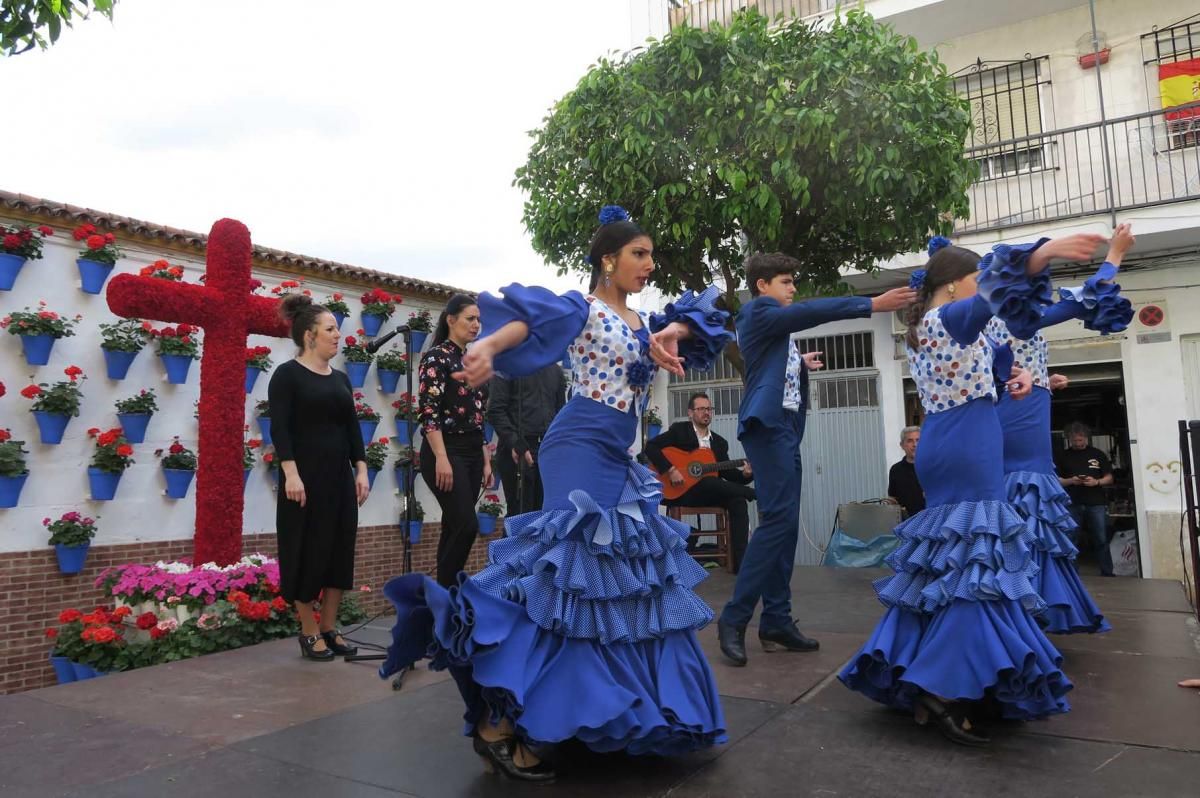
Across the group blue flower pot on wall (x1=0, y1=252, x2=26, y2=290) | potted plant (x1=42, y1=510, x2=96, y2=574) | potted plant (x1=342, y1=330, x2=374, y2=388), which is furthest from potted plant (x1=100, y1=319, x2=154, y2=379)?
potted plant (x1=342, y1=330, x2=374, y2=388)

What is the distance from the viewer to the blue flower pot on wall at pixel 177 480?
6988 millimetres

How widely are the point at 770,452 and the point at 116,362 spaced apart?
18.0 feet

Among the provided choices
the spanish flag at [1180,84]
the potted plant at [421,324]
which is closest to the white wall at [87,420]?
the potted plant at [421,324]

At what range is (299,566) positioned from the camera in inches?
159

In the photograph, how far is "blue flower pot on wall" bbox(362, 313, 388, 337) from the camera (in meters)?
8.92

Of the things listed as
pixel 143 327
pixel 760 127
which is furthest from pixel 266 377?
pixel 760 127

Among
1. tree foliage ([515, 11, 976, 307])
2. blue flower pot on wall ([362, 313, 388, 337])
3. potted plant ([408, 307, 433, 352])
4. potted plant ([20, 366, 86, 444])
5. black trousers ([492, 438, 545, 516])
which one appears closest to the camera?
black trousers ([492, 438, 545, 516])

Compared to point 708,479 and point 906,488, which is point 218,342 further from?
point 906,488

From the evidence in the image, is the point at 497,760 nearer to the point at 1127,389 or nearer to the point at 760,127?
the point at 760,127

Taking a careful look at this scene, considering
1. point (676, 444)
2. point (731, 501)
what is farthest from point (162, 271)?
point (731, 501)

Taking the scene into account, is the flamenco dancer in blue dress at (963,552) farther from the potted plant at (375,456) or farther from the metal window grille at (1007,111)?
the metal window grille at (1007,111)

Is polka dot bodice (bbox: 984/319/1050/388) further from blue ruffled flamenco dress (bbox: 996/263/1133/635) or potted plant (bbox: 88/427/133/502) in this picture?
potted plant (bbox: 88/427/133/502)

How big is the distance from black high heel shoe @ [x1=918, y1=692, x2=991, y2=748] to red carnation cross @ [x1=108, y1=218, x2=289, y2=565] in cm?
487

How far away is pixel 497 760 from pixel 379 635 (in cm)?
262
